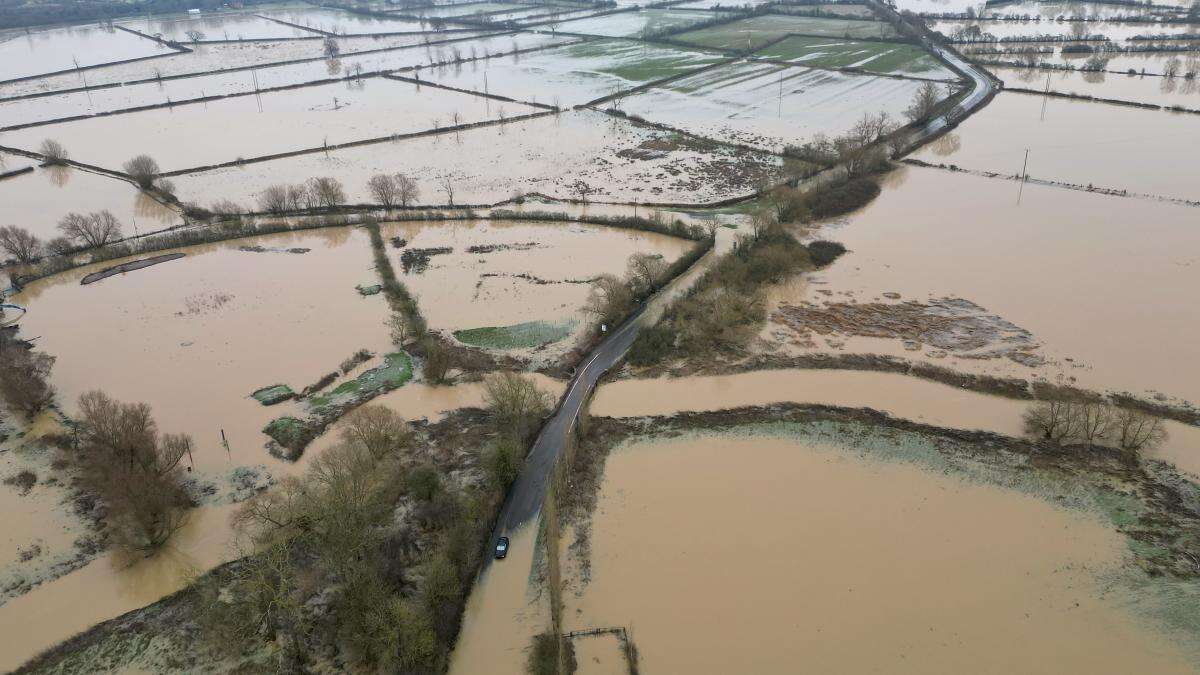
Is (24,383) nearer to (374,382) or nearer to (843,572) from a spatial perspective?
(374,382)

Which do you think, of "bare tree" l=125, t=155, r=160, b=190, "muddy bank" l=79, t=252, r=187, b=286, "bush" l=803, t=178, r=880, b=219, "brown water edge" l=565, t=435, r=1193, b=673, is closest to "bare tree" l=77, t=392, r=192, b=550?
"brown water edge" l=565, t=435, r=1193, b=673

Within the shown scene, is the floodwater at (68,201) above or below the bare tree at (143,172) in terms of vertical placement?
below

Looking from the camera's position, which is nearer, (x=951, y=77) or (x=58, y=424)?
(x=58, y=424)

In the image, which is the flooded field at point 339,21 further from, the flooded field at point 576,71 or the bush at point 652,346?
the bush at point 652,346

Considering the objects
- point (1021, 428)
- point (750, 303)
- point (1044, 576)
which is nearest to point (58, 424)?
point (750, 303)

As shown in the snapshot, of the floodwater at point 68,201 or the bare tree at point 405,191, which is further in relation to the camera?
the bare tree at point 405,191

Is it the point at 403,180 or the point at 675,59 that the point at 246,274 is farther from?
the point at 675,59

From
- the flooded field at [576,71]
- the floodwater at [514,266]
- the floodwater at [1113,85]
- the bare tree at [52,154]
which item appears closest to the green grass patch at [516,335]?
the floodwater at [514,266]
